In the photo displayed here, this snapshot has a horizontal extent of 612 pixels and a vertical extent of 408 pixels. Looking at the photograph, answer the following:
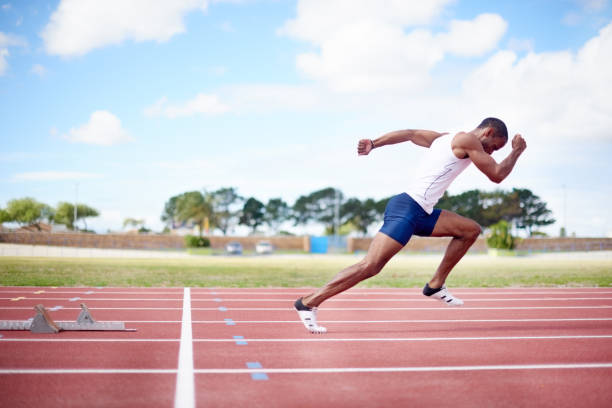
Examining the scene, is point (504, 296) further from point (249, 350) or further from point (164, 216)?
point (164, 216)

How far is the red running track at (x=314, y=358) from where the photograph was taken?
3.59 meters

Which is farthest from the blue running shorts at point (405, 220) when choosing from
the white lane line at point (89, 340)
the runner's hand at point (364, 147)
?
the white lane line at point (89, 340)

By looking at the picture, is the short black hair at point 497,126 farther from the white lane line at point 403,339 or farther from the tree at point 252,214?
the tree at point 252,214

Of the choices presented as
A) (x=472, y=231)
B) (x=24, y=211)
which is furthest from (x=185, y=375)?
(x=24, y=211)

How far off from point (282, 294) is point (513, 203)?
252 feet

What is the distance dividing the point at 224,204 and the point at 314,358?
99.4 metres

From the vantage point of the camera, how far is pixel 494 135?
18.1ft

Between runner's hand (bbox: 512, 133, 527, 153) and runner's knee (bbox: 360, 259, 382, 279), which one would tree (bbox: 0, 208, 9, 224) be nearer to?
runner's knee (bbox: 360, 259, 382, 279)

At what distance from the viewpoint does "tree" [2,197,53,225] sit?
9438cm

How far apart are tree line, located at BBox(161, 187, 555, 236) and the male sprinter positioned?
69.4 meters

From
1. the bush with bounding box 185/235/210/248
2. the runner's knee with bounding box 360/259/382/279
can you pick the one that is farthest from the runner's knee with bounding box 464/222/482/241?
the bush with bounding box 185/235/210/248

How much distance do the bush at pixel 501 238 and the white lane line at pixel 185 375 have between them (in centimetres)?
4608

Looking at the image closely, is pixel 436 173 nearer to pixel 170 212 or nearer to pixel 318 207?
pixel 318 207

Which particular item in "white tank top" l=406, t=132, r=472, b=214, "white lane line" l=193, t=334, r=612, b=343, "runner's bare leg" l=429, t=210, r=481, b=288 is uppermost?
"white tank top" l=406, t=132, r=472, b=214
